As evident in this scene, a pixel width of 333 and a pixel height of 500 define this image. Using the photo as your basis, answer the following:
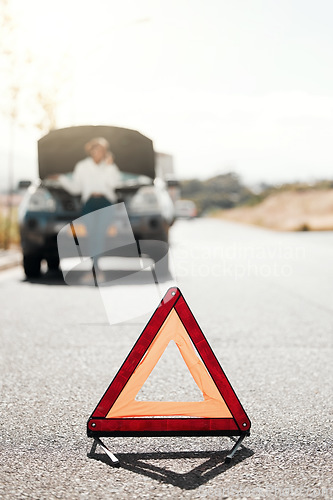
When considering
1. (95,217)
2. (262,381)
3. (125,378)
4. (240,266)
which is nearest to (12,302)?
(95,217)

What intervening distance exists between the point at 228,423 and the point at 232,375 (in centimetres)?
169

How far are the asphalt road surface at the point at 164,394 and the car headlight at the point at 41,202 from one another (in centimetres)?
168

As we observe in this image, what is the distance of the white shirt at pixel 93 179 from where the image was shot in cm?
1149

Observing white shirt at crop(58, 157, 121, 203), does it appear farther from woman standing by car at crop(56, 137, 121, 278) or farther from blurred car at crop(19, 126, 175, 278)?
blurred car at crop(19, 126, 175, 278)

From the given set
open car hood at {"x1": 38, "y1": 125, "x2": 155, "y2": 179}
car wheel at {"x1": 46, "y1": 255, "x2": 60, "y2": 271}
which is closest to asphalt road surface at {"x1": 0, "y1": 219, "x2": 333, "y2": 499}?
open car hood at {"x1": 38, "y1": 125, "x2": 155, "y2": 179}

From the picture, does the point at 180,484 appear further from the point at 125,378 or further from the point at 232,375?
the point at 232,375

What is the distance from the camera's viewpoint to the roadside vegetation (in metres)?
54.6

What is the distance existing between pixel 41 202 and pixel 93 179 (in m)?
1.09

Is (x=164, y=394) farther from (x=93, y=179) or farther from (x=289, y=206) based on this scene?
(x=289, y=206)

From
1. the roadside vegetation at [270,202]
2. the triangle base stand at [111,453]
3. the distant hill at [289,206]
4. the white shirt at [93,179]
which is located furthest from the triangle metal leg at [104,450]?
the distant hill at [289,206]

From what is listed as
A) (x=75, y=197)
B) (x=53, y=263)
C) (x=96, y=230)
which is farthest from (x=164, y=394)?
(x=53, y=263)

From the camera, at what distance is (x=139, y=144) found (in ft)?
42.0

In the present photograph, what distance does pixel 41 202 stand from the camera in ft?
39.6

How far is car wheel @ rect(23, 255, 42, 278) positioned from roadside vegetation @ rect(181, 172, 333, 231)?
103ft
